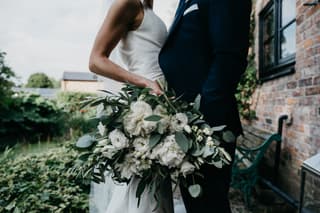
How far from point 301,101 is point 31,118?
6.68m

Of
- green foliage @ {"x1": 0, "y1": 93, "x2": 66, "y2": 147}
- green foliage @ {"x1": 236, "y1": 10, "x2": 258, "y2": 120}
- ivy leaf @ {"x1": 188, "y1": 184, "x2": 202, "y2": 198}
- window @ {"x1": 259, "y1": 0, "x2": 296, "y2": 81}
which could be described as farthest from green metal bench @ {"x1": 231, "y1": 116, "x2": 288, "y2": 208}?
green foliage @ {"x1": 0, "y1": 93, "x2": 66, "y2": 147}

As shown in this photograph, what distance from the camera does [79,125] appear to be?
6777mm

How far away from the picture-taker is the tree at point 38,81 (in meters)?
24.9

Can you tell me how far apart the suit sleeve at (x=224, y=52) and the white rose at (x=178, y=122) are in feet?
0.42

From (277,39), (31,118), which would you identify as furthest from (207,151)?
(31,118)

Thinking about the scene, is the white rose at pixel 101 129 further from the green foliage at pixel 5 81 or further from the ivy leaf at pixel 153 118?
the green foliage at pixel 5 81

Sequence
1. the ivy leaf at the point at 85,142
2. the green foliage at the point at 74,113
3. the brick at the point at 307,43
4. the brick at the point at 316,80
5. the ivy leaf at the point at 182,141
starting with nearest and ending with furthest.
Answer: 1. the ivy leaf at the point at 182,141
2. the ivy leaf at the point at 85,142
3. the brick at the point at 316,80
4. the brick at the point at 307,43
5. the green foliage at the point at 74,113

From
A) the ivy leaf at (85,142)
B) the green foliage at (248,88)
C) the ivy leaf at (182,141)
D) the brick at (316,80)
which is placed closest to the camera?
the ivy leaf at (182,141)

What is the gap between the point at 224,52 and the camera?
0.91 meters

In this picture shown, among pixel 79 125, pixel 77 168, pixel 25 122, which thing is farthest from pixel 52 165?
pixel 25 122

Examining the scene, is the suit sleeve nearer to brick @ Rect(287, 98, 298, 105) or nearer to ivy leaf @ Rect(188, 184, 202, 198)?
ivy leaf @ Rect(188, 184, 202, 198)

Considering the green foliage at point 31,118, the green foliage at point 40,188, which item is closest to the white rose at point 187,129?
the green foliage at point 40,188

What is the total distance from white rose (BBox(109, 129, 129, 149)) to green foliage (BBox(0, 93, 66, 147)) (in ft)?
22.4

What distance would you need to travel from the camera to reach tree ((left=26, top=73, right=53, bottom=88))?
24859 millimetres
